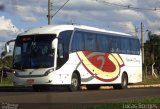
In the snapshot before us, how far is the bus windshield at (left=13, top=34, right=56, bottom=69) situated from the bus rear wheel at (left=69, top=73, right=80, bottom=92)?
5.77 ft

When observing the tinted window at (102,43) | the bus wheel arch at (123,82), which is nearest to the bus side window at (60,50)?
the tinted window at (102,43)

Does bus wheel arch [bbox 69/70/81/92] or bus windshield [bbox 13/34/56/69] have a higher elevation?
bus windshield [bbox 13/34/56/69]

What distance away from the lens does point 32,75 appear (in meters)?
27.1

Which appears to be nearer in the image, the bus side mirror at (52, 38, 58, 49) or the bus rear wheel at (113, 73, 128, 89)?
the bus side mirror at (52, 38, 58, 49)

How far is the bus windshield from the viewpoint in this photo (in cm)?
2695

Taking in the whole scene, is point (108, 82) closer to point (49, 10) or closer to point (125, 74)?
point (125, 74)

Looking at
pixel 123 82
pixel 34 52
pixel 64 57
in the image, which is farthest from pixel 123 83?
pixel 34 52

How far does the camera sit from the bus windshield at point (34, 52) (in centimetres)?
2695

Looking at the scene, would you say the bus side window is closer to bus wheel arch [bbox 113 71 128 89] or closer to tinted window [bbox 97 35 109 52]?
tinted window [bbox 97 35 109 52]

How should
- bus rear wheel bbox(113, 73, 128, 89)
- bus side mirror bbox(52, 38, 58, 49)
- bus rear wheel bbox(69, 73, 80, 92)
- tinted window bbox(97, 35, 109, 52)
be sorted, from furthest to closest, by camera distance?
A: bus rear wheel bbox(113, 73, 128, 89) → tinted window bbox(97, 35, 109, 52) → bus rear wheel bbox(69, 73, 80, 92) → bus side mirror bbox(52, 38, 58, 49)

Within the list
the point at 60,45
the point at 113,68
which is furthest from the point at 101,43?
the point at 60,45

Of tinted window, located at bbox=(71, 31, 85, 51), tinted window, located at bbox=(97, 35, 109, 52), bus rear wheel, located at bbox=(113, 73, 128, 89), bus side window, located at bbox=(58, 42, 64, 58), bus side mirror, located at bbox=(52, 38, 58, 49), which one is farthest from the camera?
bus rear wheel, located at bbox=(113, 73, 128, 89)

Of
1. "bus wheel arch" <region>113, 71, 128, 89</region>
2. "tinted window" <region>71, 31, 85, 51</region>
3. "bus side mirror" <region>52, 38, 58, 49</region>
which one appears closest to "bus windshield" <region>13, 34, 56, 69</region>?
"bus side mirror" <region>52, 38, 58, 49</region>

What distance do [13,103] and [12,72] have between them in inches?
411
